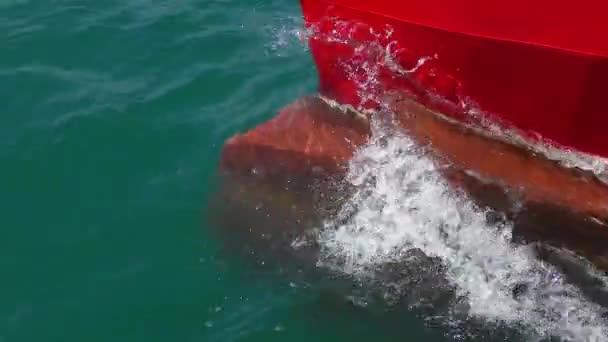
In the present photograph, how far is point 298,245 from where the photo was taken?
466 centimetres

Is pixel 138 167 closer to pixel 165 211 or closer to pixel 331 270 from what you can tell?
pixel 165 211

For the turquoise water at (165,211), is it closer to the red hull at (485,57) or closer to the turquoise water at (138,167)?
the turquoise water at (138,167)

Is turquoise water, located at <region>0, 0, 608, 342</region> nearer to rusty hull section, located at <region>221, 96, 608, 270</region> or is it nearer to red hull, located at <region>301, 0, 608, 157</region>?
rusty hull section, located at <region>221, 96, 608, 270</region>

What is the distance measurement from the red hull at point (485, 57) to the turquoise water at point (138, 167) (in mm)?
1328

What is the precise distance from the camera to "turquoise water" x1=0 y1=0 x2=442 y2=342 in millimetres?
4332

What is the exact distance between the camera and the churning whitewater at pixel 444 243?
4.00 metres

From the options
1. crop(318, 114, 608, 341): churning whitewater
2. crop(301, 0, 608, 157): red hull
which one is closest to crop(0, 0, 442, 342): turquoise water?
crop(318, 114, 608, 341): churning whitewater

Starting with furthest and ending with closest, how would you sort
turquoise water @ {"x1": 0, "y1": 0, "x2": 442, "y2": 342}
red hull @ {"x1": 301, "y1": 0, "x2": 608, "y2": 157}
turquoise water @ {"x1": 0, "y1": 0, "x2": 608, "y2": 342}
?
turquoise water @ {"x1": 0, "y1": 0, "x2": 442, "y2": 342} → turquoise water @ {"x1": 0, "y1": 0, "x2": 608, "y2": 342} → red hull @ {"x1": 301, "y1": 0, "x2": 608, "y2": 157}

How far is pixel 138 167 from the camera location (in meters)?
5.52

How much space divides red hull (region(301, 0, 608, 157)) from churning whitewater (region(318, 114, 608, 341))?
0.39 m

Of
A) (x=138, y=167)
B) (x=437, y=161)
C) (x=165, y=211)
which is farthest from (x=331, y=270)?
(x=138, y=167)

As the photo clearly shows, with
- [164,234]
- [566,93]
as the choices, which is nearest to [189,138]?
[164,234]

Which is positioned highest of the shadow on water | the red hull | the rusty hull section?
the red hull

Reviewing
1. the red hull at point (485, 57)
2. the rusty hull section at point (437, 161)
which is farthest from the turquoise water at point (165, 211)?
the red hull at point (485, 57)
